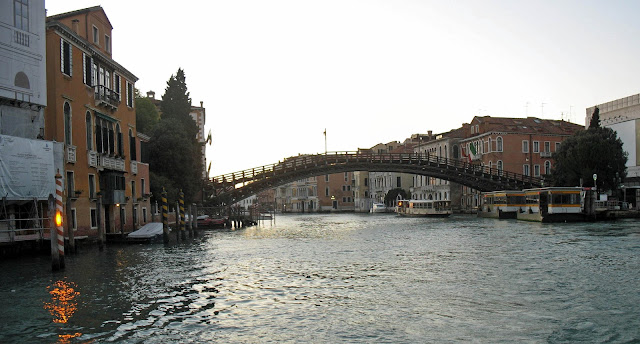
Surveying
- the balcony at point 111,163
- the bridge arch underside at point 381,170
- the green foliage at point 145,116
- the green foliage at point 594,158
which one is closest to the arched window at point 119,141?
the balcony at point 111,163

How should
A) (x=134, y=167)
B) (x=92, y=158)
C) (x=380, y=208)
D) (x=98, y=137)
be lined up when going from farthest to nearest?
(x=380, y=208) < (x=134, y=167) < (x=98, y=137) < (x=92, y=158)

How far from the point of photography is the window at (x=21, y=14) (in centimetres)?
1900

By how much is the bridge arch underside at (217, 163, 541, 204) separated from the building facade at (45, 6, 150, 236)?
38.2ft

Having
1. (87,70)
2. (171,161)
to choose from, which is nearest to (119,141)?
(87,70)

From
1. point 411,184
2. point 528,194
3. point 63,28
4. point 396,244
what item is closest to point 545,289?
point 396,244

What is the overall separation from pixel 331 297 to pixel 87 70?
15865 millimetres

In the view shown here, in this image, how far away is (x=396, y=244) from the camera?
78.8ft

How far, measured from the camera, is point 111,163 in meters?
25.1

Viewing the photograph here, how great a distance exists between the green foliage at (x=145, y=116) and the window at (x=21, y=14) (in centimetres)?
1647

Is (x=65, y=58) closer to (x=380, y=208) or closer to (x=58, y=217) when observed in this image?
(x=58, y=217)

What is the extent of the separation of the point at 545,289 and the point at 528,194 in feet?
98.0

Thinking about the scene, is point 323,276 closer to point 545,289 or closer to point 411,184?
point 545,289

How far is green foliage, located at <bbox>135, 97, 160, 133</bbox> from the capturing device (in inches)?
1452

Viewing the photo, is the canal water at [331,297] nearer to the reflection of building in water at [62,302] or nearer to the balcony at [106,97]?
the reflection of building in water at [62,302]
